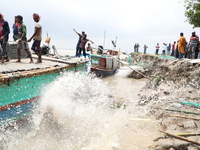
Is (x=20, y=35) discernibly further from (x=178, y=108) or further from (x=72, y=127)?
(x=178, y=108)

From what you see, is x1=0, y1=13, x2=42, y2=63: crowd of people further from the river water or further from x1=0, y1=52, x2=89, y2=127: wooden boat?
the river water

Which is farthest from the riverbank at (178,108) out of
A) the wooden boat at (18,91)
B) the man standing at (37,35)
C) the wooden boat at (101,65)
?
A: the wooden boat at (101,65)

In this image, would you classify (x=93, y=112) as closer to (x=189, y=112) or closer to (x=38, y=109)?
(x=38, y=109)

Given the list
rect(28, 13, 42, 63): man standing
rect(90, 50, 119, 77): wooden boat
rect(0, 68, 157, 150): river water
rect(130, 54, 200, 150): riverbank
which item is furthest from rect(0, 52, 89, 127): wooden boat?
rect(90, 50, 119, 77): wooden boat

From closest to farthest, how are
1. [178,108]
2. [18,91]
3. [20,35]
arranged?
[18,91], [178,108], [20,35]

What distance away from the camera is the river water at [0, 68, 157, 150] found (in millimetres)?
4242

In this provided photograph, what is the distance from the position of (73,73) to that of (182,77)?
634 centimetres

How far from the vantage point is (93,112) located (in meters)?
6.55

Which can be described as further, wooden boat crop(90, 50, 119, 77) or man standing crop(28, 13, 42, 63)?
wooden boat crop(90, 50, 119, 77)

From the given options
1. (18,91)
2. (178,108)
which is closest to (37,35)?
(18,91)

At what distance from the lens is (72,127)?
17.4ft

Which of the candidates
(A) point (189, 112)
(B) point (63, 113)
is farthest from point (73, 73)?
(A) point (189, 112)

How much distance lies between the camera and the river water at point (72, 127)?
4242 mm

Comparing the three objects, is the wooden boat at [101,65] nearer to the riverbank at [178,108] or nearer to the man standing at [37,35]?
the riverbank at [178,108]
